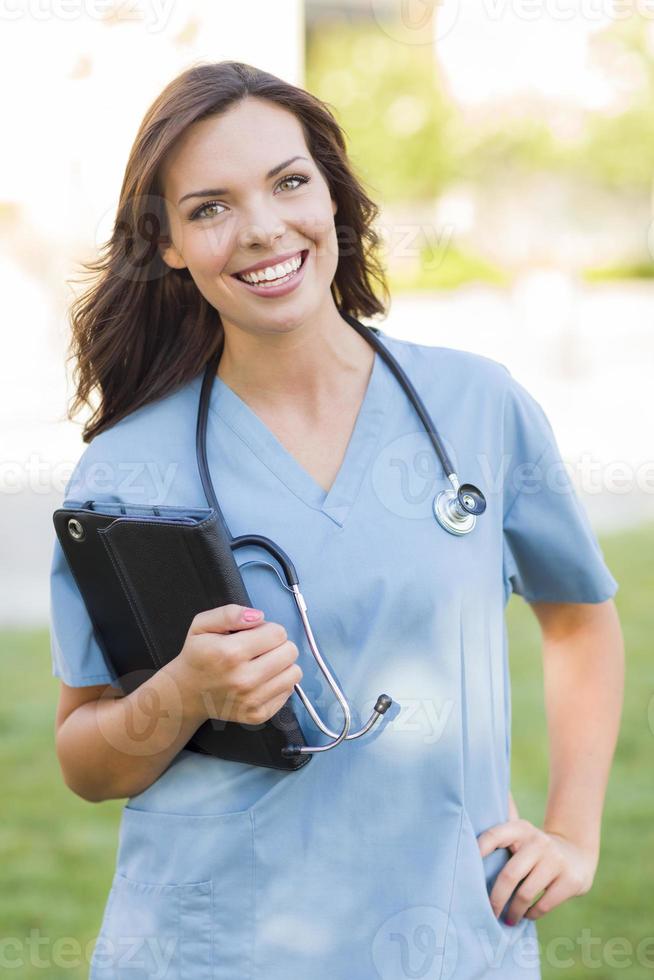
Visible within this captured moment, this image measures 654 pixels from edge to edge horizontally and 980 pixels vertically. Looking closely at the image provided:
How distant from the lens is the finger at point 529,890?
54.1 inches

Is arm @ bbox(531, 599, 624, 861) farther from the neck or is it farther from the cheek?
the cheek

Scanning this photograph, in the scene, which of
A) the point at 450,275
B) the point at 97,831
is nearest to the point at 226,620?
the point at 97,831

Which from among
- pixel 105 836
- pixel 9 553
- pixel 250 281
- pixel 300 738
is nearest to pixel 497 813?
pixel 300 738

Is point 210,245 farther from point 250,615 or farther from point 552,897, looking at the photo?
point 552,897

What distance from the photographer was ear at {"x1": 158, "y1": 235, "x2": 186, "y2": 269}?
1475mm

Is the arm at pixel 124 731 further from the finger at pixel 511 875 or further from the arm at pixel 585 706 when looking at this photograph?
the arm at pixel 585 706

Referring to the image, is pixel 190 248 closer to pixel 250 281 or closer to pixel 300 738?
pixel 250 281

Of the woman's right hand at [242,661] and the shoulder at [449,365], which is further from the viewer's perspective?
the shoulder at [449,365]

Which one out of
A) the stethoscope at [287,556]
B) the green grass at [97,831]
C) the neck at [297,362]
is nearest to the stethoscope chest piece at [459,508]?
the stethoscope at [287,556]

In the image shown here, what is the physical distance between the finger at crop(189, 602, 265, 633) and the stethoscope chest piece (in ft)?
0.83

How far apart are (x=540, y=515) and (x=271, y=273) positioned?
438mm

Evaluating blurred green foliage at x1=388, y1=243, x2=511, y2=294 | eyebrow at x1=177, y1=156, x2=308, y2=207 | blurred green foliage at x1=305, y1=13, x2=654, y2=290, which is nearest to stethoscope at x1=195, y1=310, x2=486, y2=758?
eyebrow at x1=177, y1=156, x2=308, y2=207

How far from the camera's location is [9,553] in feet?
18.4

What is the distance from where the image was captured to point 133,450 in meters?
1.41
